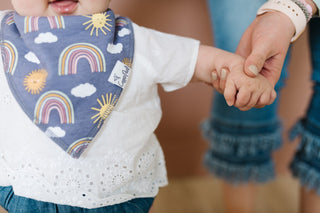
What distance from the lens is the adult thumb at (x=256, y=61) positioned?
23.7 inches

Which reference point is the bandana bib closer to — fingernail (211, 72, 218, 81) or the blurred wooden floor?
fingernail (211, 72, 218, 81)

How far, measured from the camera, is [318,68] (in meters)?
0.88

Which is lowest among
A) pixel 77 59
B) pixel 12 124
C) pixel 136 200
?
pixel 136 200

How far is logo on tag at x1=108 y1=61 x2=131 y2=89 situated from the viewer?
2.15 feet

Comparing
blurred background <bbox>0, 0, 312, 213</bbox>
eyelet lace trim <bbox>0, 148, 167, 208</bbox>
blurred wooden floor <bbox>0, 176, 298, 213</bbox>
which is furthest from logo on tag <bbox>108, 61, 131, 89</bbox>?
blurred wooden floor <bbox>0, 176, 298, 213</bbox>

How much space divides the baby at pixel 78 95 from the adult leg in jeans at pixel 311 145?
0.33 meters

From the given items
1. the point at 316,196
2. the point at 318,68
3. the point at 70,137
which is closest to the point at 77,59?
the point at 70,137

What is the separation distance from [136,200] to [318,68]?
1.71 feet

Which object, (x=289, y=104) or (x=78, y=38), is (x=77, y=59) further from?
(x=289, y=104)

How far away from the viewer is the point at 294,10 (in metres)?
0.69

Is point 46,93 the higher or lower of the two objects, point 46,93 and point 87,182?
the higher

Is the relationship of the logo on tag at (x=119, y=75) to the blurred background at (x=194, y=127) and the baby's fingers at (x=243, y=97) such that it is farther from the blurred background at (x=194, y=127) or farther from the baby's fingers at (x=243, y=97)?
the blurred background at (x=194, y=127)

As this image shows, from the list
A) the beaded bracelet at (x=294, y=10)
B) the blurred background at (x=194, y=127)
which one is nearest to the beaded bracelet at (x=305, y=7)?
the beaded bracelet at (x=294, y=10)

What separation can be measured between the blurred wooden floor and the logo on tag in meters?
0.60
